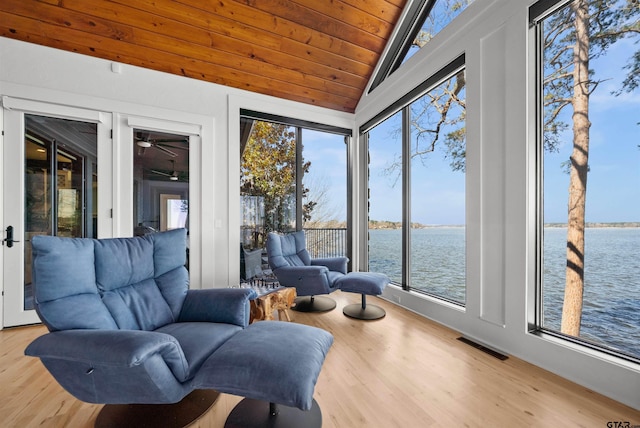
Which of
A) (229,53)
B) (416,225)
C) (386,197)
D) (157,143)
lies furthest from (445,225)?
(157,143)

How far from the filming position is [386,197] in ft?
13.1

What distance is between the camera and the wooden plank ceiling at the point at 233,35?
8.65ft

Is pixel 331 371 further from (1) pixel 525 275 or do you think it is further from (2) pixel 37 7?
(2) pixel 37 7

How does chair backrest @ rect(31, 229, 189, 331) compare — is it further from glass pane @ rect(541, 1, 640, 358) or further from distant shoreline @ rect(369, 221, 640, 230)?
glass pane @ rect(541, 1, 640, 358)

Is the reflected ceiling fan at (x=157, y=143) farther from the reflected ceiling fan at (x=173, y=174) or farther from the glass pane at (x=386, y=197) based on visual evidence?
the glass pane at (x=386, y=197)

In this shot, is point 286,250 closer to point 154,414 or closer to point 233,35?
point 154,414

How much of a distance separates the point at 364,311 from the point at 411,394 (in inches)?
54.0

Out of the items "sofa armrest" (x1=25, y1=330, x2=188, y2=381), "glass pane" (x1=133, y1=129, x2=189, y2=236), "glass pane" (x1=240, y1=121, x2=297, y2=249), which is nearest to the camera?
"sofa armrest" (x1=25, y1=330, x2=188, y2=381)

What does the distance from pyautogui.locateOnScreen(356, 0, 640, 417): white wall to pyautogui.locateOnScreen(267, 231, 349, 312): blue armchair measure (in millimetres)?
1266

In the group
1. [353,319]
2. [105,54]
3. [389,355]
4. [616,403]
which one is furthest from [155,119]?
[616,403]

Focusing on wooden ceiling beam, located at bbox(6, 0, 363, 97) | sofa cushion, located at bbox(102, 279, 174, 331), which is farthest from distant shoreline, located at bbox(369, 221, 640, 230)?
A: sofa cushion, located at bbox(102, 279, 174, 331)

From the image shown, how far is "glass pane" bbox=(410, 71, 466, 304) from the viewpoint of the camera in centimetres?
299

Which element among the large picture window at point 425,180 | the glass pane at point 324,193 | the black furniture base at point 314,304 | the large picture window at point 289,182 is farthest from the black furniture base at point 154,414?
the glass pane at point 324,193

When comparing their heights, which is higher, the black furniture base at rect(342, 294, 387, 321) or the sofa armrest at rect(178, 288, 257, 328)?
the sofa armrest at rect(178, 288, 257, 328)
